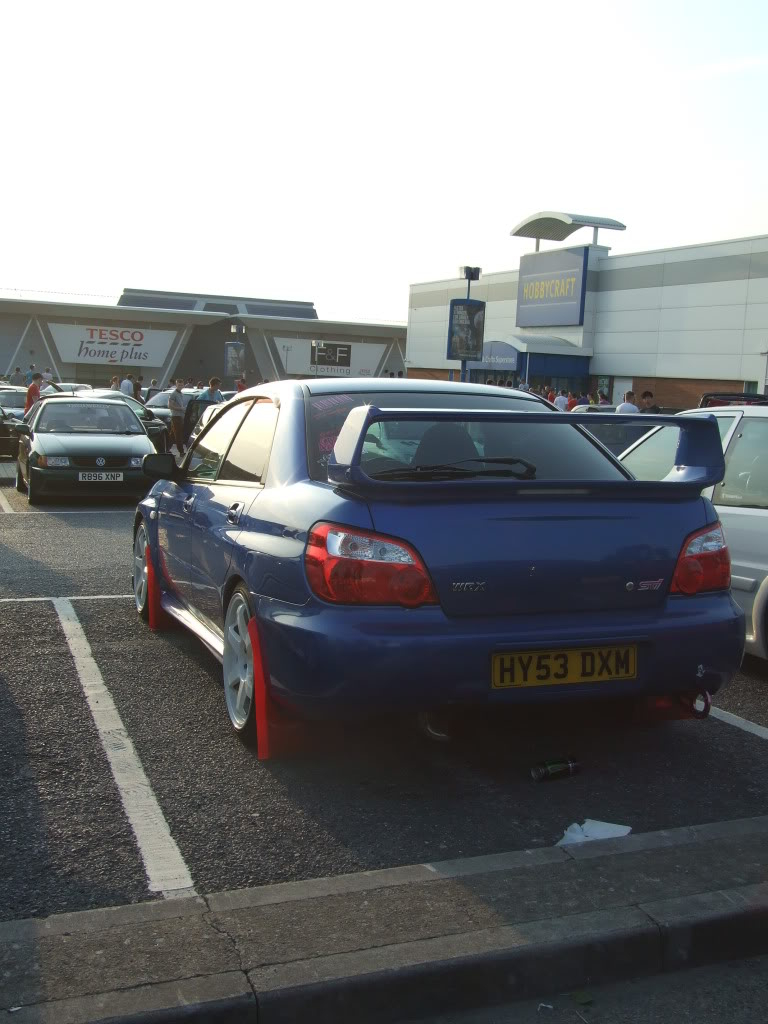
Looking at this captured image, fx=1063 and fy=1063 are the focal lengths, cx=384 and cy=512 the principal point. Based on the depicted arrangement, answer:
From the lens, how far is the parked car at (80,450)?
44.0 ft

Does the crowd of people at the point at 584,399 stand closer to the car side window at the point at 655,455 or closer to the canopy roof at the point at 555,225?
the car side window at the point at 655,455

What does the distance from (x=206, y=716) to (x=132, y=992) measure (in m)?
2.37

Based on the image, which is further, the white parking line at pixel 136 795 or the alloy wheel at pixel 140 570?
the alloy wheel at pixel 140 570

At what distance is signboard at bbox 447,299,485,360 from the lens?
35.6 meters

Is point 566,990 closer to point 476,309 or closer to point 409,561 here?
point 409,561

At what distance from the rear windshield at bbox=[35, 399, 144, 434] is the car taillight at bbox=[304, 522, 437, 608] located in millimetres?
11454

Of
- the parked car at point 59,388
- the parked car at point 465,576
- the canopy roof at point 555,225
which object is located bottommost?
the parked car at point 465,576

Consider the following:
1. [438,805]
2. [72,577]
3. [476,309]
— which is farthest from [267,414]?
[476,309]

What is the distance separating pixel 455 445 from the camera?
4.44 meters

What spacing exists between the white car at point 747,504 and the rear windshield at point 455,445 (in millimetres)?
1594

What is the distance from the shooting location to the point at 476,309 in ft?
117

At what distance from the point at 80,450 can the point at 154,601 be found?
25.6 ft

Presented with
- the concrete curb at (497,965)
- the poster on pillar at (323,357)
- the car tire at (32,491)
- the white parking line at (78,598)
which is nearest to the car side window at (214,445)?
the white parking line at (78,598)

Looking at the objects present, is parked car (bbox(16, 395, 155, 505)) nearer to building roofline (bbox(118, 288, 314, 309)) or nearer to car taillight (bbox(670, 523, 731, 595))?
car taillight (bbox(670, 523, 731, 595))
